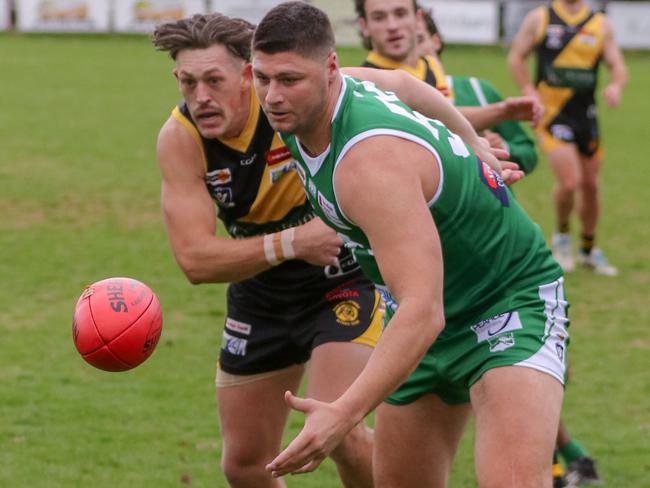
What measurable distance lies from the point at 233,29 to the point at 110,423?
2930mm

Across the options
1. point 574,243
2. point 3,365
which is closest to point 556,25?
point 574,243

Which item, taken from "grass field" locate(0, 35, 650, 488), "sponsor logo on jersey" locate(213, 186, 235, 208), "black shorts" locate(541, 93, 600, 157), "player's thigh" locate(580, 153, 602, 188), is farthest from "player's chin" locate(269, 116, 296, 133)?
"player's thigh" locate(580, 153, 602, 188)

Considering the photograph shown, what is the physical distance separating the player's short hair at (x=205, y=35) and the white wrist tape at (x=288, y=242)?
0.84 metres

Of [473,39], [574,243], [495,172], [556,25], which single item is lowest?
[473,39]

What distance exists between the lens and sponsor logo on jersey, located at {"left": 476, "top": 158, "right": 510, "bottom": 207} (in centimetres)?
454

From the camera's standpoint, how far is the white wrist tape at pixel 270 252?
5371mm

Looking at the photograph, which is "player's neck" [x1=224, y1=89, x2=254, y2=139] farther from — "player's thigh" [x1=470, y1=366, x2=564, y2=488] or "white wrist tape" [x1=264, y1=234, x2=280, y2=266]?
"player's thigh" [x1=470, y1=366, x2=564, y2=488]

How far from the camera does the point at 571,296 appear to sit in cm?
1053

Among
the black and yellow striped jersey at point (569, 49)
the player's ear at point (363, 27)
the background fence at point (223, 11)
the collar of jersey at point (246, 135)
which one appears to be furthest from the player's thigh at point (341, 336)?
the background fence at point (223, 11)

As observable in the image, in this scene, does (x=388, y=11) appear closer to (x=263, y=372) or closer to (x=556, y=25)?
(x=263, y=372)

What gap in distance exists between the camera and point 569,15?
40.3 feet

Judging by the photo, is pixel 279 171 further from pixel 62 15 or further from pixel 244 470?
pixel 62 15

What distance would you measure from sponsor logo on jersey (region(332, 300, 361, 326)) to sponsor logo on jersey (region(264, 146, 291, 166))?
0.75m

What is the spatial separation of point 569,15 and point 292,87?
8.79m
